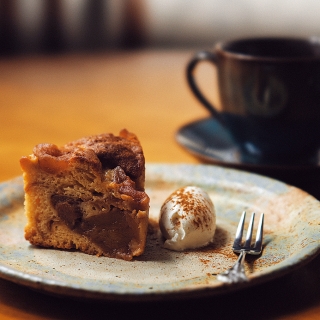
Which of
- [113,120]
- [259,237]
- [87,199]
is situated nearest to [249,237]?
[259,237]

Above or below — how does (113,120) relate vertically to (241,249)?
below

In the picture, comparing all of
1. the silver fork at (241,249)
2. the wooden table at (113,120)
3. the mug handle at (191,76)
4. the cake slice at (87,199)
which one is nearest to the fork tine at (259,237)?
the silver fork at (241,249)

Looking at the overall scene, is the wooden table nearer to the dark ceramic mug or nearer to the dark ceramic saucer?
the dark ceramic saucer

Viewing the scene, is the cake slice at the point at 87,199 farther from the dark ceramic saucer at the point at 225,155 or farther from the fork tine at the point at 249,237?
the dark ceramic saucer at the point at 225,155

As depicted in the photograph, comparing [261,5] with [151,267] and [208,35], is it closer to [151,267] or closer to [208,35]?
[208,35]

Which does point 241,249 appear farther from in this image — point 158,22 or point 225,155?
point 158,22

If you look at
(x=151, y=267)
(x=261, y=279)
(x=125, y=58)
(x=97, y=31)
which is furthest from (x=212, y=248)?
(x=97, y=31)
